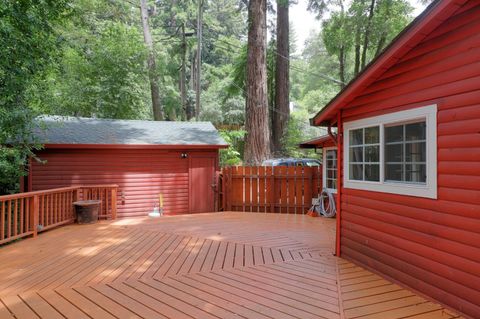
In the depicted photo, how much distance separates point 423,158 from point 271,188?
5.21 meters

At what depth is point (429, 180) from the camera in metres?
3.07

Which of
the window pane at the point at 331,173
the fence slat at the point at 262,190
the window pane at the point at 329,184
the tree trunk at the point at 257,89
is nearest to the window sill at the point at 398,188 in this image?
the window pane at the point at 331,173

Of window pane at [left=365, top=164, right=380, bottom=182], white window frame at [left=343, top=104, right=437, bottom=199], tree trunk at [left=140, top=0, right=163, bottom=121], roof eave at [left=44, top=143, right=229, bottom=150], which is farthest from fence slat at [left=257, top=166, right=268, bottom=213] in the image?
tree trunk at [left=140, top=0, right=163, bottom=121]

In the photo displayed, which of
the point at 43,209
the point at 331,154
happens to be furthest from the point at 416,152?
the point at 43,209

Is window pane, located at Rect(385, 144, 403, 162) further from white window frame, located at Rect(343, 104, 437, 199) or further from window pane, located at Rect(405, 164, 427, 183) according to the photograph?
window pane, located at Rect(405, 164, 427, 183)

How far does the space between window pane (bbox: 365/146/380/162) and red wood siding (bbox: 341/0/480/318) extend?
1.50ft

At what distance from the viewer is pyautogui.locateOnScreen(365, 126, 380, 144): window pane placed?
12.8 ft

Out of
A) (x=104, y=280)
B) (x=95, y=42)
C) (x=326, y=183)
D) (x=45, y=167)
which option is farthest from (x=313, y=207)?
(x=95, y=42)

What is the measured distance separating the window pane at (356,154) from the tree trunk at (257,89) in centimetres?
573

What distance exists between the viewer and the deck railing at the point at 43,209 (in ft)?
16.9

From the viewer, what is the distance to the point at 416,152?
11.1ft

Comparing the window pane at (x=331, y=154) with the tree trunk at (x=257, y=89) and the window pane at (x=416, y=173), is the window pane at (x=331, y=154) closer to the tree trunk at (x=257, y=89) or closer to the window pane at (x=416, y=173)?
the tree trunk at (x=257, y=89)

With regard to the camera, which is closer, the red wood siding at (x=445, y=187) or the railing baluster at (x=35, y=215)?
the red wood siding at (x=445, y=187)

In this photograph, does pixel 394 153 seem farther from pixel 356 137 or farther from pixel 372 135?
pixel 356 137
